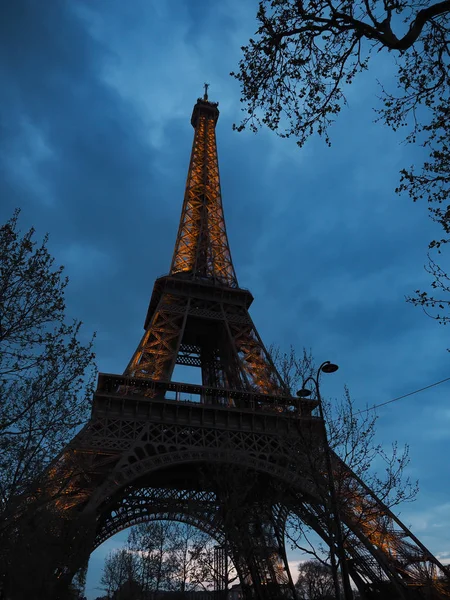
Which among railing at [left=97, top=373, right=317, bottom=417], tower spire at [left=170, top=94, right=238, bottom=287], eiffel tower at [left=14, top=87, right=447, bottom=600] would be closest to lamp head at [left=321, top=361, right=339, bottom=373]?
eiffel tower at [left=14, top=87, right=447, bottom=600]

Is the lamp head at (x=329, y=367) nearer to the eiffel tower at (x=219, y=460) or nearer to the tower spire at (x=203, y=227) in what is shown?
the eiffel tower at (x=219, y=460)

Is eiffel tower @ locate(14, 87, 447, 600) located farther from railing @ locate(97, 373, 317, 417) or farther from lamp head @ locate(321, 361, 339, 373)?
lamp head @ locate(321, 361, 339, 373)

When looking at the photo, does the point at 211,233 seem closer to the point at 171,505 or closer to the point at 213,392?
the point at 213,392

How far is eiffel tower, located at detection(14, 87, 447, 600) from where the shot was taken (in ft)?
67.4

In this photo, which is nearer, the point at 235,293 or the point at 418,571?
the point at 418,571

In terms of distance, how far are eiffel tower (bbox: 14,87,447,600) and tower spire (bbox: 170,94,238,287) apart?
20 centimetres

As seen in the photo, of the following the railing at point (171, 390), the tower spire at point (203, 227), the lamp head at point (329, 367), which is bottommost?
the lamp head at point (329, 367)

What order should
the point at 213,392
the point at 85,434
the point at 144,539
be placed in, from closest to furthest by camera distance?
the point at 85,434 < the point at 213,392 < the point at 144,539

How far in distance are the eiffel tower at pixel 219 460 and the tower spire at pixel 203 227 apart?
0.20 metres

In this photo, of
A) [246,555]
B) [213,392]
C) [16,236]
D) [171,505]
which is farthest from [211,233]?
[16,236]

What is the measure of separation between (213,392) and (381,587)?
1344cm

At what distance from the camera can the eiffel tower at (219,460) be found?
67.4 feet

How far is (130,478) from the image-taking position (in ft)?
73.3

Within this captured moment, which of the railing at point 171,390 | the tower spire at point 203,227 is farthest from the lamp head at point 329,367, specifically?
the tower spire at point 203,227
